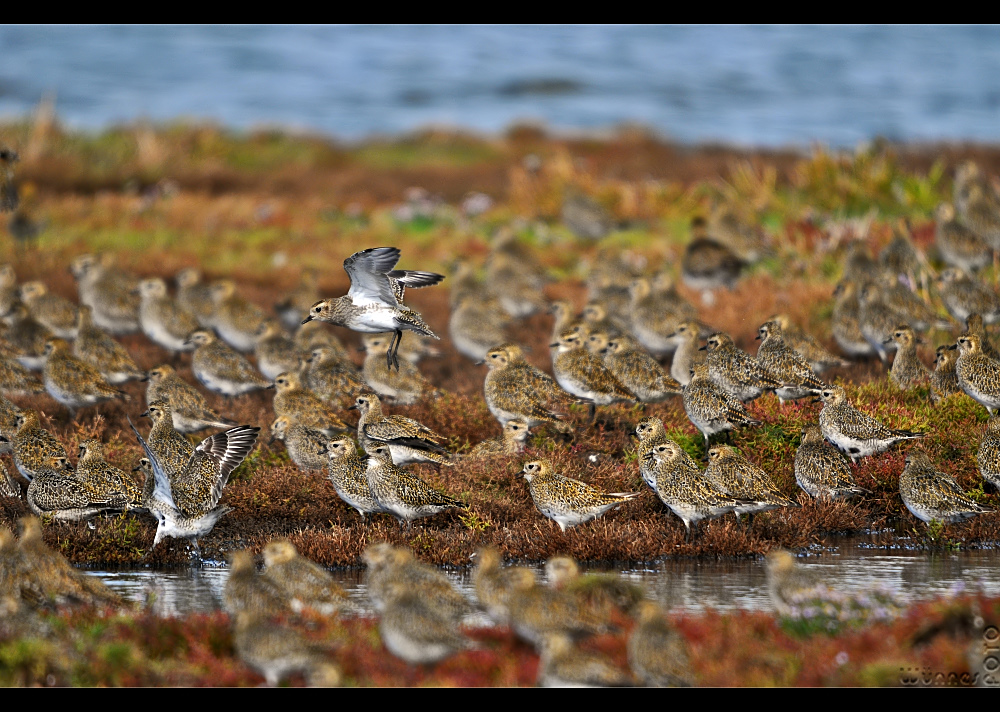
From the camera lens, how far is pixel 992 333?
16.7 metres

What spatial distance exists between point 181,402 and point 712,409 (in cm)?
631

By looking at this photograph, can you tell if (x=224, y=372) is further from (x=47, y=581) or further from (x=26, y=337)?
(x=47, y=581)

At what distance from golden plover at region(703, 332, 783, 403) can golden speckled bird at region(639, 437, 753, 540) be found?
2.17 meters

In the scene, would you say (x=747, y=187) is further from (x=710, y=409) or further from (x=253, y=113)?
(x=253, y=113)

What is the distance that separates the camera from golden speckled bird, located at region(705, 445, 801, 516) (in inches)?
426

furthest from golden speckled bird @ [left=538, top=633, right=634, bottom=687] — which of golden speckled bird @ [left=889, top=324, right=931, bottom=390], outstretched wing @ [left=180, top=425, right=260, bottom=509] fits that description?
golden speckled bird @ [left=889, top=324, right=931, bottom=390]

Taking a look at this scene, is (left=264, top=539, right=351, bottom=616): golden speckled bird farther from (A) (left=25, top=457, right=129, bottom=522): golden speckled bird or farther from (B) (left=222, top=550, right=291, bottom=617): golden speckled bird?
(A) (left=25, top=457, right=129, bottom=522): golden speckled bird

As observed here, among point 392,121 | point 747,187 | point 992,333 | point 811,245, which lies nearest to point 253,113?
point 392,121

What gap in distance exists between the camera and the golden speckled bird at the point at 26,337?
54.0 ft

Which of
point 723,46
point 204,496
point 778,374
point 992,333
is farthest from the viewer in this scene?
point 723,46

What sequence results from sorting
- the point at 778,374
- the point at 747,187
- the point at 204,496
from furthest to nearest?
the point at 747,187 < the point at 778,374 < the point at 204,496

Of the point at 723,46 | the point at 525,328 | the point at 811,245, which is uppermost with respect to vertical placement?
the point at 723,46

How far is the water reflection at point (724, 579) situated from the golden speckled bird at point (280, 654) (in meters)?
1.98

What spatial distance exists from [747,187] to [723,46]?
46692 millimetres
